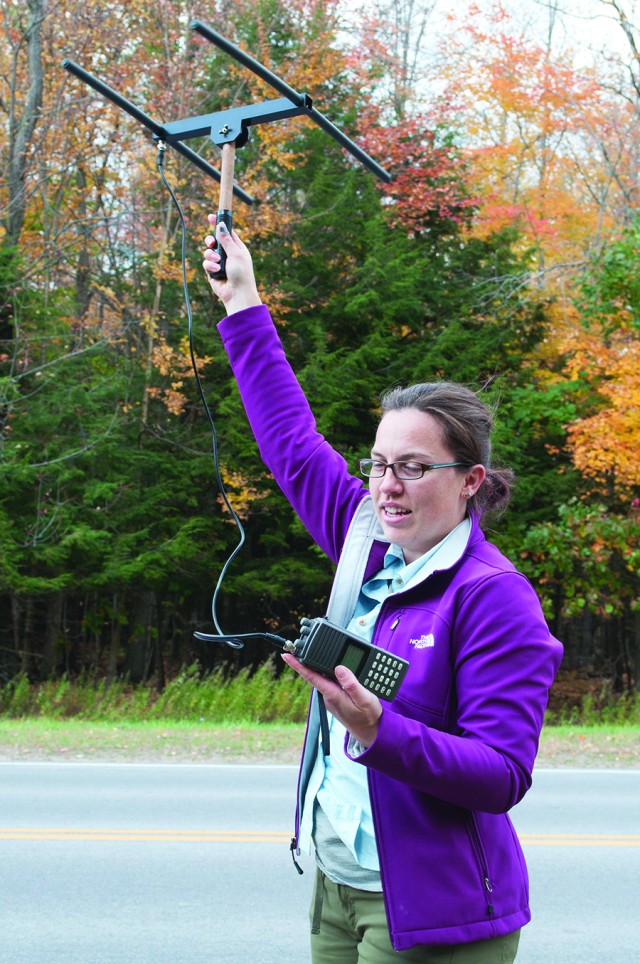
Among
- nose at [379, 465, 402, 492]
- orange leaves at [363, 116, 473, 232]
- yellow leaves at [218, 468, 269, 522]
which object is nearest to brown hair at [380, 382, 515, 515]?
nose at [379, 465, 402, 492]

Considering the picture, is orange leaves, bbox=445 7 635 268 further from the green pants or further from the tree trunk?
the green pants

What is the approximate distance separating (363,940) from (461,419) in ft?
3.58

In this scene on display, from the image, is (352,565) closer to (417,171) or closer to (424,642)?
(424,642)

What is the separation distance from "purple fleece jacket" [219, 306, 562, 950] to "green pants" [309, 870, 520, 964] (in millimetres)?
61

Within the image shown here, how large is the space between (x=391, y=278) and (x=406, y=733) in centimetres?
1839

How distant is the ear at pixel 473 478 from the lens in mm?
2244

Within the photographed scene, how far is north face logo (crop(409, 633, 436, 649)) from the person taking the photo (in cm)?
197

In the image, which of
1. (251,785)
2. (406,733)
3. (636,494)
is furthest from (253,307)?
(636,494)

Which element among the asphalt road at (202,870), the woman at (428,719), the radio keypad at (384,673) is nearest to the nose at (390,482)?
the woman at (428,719)

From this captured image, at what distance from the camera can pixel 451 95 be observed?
21625mm

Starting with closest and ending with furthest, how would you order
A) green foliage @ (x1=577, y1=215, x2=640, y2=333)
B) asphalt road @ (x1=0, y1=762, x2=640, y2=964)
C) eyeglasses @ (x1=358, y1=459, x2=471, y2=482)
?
eyeglasses @ (x1=358, y1=459, x2=471, y2=482), asphalt road @ (x1=0, y1=762, x2=640, y2=964), green foliage @ (x1=577, y1=215, x2=640, y2=333)

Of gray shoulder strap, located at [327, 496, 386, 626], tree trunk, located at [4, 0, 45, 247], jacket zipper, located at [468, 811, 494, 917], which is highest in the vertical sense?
tree trunk, located at [4, 0, 45, 247]

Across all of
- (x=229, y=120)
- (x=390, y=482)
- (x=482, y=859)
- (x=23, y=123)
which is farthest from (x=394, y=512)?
(x=23, y=123)

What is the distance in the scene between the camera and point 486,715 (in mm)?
1876
